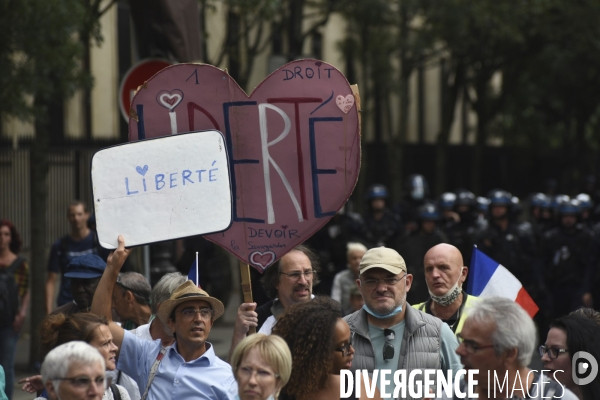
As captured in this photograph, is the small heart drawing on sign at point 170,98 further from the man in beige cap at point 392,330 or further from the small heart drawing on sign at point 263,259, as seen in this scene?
the man in beige cap at point 392,330

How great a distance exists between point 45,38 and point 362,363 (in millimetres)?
6374

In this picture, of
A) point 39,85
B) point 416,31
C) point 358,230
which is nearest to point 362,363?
point 39,85

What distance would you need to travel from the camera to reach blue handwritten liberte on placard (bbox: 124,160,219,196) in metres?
5.66

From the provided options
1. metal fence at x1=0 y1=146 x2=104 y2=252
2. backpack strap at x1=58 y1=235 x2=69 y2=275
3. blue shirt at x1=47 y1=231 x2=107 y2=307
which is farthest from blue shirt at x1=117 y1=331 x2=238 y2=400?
metal fence at x1=0 y1=146 x2=104 y2=252

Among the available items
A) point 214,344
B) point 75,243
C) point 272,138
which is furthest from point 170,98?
→ point 214,344

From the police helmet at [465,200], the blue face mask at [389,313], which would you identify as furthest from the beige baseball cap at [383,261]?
the police helmet at [465,200]

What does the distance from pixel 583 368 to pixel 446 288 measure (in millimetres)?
1643

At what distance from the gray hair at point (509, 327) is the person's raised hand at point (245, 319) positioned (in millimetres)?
1445

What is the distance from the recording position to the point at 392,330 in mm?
5961

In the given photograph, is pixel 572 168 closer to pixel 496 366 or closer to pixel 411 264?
pixel 411 264

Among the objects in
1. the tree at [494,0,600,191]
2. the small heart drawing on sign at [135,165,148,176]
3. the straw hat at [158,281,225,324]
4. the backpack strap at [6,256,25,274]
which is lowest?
the straw hat at [158,281,225,324]

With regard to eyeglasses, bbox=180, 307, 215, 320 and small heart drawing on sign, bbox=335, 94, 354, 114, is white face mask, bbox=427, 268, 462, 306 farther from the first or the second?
eyeglasses, bbox=180, 307, 215, 320

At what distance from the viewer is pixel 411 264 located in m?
12.7

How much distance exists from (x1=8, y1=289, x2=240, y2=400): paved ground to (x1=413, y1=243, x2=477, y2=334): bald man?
5.35 metres
